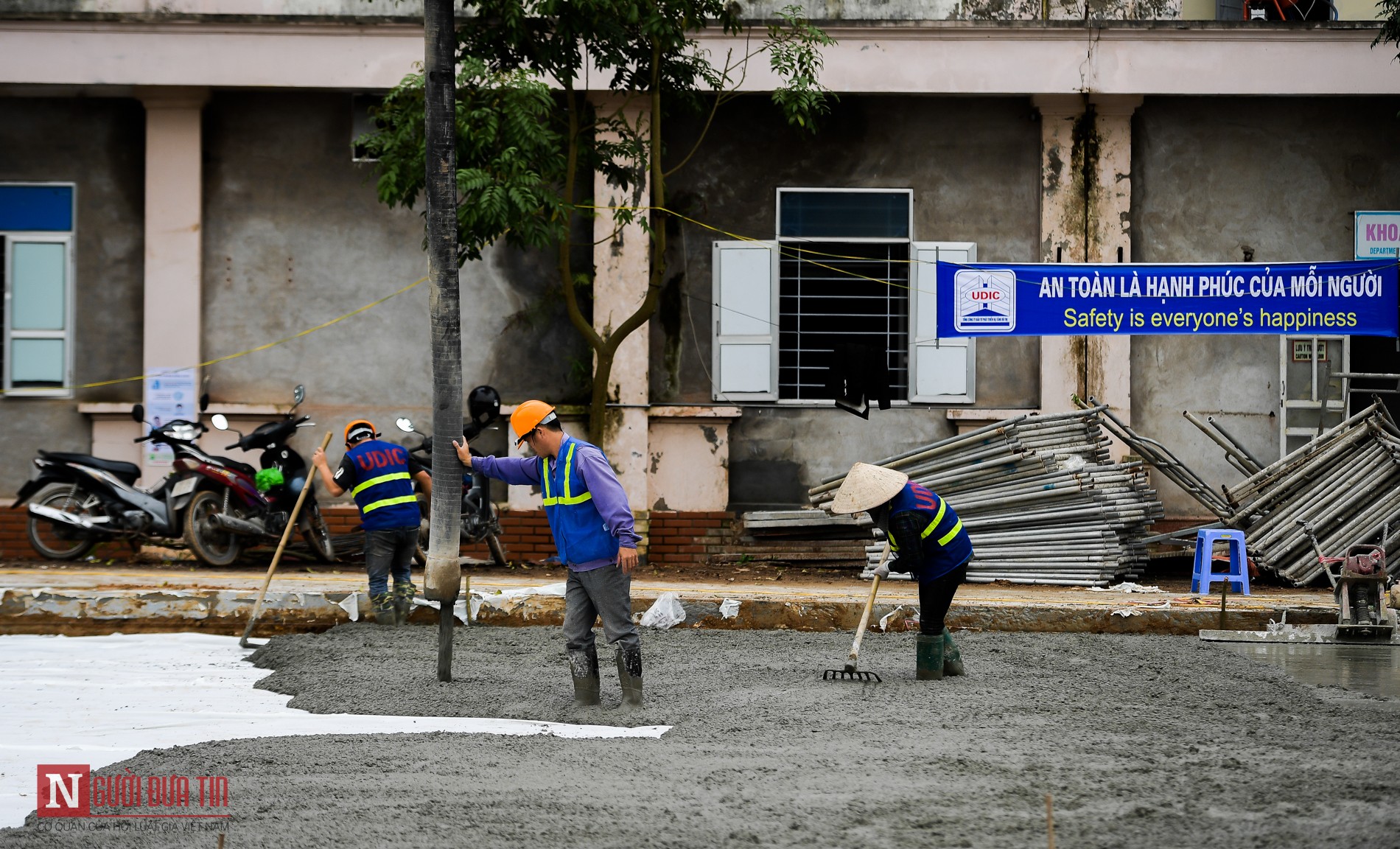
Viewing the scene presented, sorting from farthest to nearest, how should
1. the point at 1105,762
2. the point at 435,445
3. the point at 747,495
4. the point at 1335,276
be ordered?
1. the point at 747,495
2. the point at 1335,276
3. the point at 435,445
4. the point at 1105,762

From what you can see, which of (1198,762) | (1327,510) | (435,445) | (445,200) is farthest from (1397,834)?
(1327,510)

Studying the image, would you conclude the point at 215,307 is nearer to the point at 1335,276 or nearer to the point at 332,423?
the point at 332,423

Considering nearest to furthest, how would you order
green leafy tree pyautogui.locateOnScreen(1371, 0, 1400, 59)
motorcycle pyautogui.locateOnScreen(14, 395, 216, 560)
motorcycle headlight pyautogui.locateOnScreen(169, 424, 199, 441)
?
green leafy tree pyautogui.locateOnScreen(1371, 0, 1400, 59)
motorcycle pyautogui.locateOnScreen(14, 395, 216, 560)
motorcycle headlight pyautogui.locateOnScreen(169, 424, 199, 441)

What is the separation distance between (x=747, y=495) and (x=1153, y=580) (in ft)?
12.6

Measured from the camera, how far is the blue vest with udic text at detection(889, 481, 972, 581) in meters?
8.20

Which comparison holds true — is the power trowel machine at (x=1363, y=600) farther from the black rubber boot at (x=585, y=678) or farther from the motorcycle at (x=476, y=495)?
the motorcycle at (x=476, y=495)

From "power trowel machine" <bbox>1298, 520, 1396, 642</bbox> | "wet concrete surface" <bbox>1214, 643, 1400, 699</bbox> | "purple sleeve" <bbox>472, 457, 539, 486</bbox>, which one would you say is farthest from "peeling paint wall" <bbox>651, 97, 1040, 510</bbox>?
"purple sleeve" <bbox>472, 457, 539, 486</bbox>

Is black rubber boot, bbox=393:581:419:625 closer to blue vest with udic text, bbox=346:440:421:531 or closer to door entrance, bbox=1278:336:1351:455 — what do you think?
blue vest with udic text, bbox=346:440:421:531

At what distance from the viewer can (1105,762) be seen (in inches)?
232

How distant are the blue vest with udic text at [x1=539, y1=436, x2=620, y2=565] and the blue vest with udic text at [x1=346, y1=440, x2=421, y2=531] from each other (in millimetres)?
3069

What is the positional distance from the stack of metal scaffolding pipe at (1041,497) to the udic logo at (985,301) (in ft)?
3.19

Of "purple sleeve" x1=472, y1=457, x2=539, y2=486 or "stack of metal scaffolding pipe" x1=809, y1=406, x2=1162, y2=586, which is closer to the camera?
"purple sleeve" x1=472, y1=457, x2=539, y2=486

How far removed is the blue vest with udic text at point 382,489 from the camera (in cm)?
1009

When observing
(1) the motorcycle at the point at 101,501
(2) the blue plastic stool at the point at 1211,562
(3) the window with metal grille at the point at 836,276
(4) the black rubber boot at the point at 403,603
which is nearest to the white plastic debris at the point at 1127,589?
(2) the blue plastic stool at the point at 1211,562
